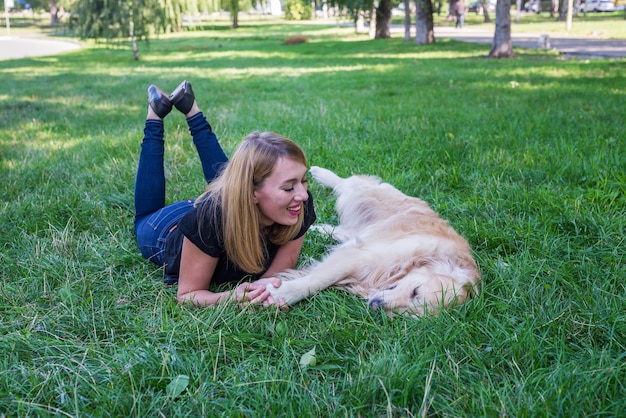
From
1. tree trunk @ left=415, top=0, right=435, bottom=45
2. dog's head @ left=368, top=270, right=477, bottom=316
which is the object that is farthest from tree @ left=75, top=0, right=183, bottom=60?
dog's head @ left=368, top=270, right=477, bottom=316

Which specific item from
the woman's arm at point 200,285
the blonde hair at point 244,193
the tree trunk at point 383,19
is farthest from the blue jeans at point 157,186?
the tree trunk at point 383,19

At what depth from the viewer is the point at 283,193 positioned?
285cm

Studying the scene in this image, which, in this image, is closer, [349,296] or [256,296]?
[256,296]

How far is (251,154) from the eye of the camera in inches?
111

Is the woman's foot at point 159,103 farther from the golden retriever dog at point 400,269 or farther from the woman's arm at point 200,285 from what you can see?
the golden retriever dog at point 400,269

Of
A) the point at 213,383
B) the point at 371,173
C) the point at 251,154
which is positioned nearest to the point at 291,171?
the point at 251,154

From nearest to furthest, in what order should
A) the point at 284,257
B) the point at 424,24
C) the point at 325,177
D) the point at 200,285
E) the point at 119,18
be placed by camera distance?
the point at 200,285 < the point at 284,257 < the point at 325,177 < the point at 119,18 < the point at 424,24

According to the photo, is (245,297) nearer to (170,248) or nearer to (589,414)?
(170,248)

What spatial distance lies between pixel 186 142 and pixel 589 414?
18.1 ft

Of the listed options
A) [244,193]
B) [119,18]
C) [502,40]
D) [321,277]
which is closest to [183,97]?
[244,193]

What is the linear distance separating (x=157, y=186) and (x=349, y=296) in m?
1.69

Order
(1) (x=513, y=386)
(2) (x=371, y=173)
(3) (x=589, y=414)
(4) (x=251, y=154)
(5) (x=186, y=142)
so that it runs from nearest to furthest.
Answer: (3) (x=589, y=414) → (1) (x=513, y=386) → (4) (x=251, y=154) → (2) (x=371, y=173) → (5) (x=186, y=142)

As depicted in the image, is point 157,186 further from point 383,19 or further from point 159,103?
point 383,19

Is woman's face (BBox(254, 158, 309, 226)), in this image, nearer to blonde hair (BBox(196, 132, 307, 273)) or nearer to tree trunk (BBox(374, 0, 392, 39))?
blonde hair (BBox(196, 132, 307, 273))
